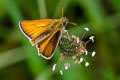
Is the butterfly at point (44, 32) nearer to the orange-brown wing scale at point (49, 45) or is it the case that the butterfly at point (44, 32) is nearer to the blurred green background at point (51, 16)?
the orange-brown wing scale at point (49, 45)

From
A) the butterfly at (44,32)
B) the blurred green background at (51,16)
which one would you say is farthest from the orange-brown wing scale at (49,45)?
the blurred green background at (51,16)

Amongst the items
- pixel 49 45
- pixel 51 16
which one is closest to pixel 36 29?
pixel 49 45

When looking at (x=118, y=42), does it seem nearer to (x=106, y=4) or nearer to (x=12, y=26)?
(x=106, y=4)

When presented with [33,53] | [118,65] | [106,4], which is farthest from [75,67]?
[106,4]

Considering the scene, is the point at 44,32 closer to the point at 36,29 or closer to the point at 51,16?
the point at 36,29

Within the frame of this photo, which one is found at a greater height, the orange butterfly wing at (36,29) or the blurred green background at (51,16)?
the orange butterfly wing at (36,29)

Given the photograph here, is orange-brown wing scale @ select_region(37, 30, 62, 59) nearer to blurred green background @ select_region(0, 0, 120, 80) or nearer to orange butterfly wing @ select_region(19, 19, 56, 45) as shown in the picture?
orange butterfly wing @ select_region(19, 19, 56, 45)
